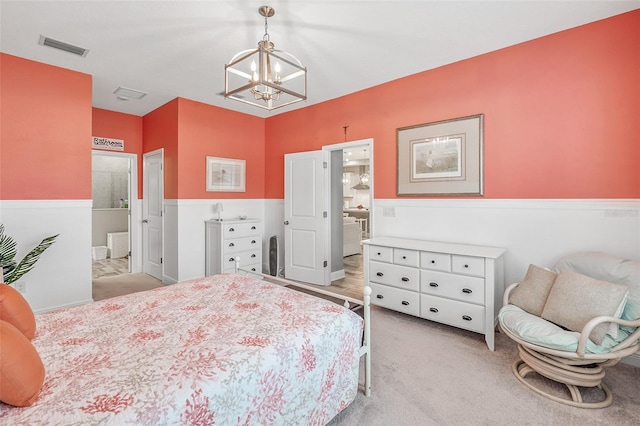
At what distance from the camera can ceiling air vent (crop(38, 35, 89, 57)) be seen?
9.33 feet

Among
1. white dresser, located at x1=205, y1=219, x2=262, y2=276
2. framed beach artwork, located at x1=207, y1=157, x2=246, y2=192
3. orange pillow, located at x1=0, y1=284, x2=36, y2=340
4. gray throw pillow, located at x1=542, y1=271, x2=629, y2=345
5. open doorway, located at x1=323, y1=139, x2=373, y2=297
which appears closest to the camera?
orange pillow, located at x1=0, y1=284, x2=36, y2=340

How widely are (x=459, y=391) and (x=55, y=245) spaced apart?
4.22m

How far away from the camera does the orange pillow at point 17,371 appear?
97 cm

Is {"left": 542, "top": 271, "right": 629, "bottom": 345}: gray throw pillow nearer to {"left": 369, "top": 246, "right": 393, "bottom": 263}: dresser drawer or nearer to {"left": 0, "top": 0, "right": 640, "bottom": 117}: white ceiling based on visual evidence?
{"left": 369, "top": 246, "right": 393, "bottom": 263}: dresser drawer

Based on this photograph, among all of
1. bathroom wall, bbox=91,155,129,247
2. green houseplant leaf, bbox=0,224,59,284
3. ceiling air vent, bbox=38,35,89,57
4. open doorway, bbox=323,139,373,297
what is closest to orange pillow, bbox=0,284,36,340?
green houseplant leaf, bbox=0,224,59,284

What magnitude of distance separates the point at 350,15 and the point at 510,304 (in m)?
2.67

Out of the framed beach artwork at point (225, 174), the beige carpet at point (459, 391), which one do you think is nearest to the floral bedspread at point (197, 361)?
the beige carpet at point (459, 391)

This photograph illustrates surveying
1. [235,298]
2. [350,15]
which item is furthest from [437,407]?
[350,15]

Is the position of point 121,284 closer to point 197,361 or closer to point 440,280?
point 197,361

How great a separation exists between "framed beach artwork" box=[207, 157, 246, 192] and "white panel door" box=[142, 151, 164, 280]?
2.68 feet

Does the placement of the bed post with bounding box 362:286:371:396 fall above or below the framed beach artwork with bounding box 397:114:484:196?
below

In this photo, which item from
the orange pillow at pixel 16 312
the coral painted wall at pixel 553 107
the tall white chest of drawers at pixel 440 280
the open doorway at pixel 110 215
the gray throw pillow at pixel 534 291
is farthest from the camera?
the open doorway at pixel 110 215

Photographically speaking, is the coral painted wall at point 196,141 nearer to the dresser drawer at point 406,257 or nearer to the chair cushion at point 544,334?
the dresser drawer at point 406,257

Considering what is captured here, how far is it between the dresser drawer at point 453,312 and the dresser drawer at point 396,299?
7cm
